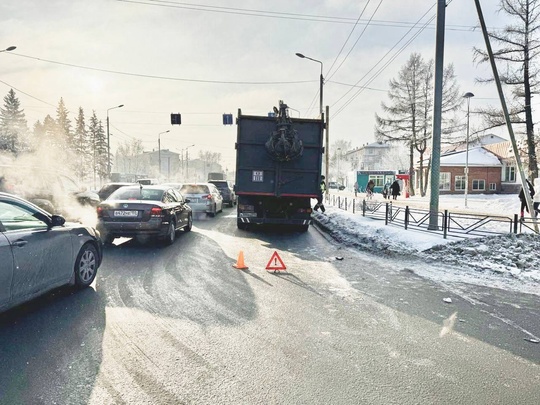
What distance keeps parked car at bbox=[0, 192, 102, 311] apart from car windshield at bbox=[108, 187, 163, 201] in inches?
143

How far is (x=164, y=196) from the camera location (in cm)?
934

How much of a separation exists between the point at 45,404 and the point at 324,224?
1246 centimetres

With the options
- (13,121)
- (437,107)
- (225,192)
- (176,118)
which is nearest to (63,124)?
(13,121)

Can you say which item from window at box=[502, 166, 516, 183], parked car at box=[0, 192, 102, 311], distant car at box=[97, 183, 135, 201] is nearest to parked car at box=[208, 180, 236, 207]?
distant car at box=[97, 183, 135, 201]

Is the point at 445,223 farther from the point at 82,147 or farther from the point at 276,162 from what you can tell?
the point at 82,147

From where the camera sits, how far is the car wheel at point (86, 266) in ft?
16.6

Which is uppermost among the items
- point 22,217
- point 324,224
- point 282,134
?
point 282,134

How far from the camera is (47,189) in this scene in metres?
10.7

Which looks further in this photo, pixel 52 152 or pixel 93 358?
pixel 52 152

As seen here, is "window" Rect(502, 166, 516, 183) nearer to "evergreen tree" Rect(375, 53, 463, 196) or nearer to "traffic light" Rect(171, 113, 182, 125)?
"evergreen tree" Rect(375, 53, 463, 196)

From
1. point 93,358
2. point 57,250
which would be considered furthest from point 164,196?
point 93,358

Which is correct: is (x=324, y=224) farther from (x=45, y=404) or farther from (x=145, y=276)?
(x=45, y=404)

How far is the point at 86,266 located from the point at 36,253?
115 cm

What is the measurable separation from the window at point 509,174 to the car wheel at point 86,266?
1726 inches
